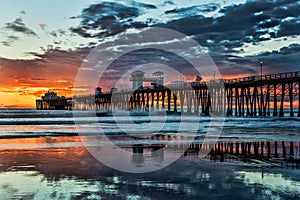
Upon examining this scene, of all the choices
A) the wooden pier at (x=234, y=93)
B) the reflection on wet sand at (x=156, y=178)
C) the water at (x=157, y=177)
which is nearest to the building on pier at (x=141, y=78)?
the wooden pier at (x=234, y=93)

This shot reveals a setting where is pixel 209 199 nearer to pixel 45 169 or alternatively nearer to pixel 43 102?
pixel 45 169

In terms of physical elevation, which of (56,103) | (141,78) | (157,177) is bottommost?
(157,177)

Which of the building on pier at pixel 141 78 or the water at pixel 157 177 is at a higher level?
the building on pier at pixel 141 78

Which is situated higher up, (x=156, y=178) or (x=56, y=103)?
(x=56, y=103)

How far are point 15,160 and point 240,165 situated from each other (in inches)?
255

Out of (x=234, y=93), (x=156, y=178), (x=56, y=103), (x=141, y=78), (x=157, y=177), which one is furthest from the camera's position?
(x=56, y=103)

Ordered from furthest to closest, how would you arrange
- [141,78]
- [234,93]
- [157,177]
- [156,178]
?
1. [141,78]
2. [234,93]
3. [157,177]
4. [156,178]

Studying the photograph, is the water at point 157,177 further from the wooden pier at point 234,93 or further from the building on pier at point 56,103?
the building on pier at point 56,103

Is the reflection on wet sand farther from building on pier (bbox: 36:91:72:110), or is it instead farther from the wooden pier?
building on pier (bbox: 36:91:72:110)

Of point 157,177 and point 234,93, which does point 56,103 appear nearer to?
point 234,93

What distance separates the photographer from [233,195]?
6039 millimetres

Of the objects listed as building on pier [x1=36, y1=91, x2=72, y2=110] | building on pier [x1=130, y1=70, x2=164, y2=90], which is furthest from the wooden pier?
building on pier [x1=36, y1=91, x2=72, y2=110]

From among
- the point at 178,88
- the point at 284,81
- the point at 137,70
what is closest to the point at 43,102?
the point at 137,70

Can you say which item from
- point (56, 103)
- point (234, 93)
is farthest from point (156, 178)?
point (56, 103)
